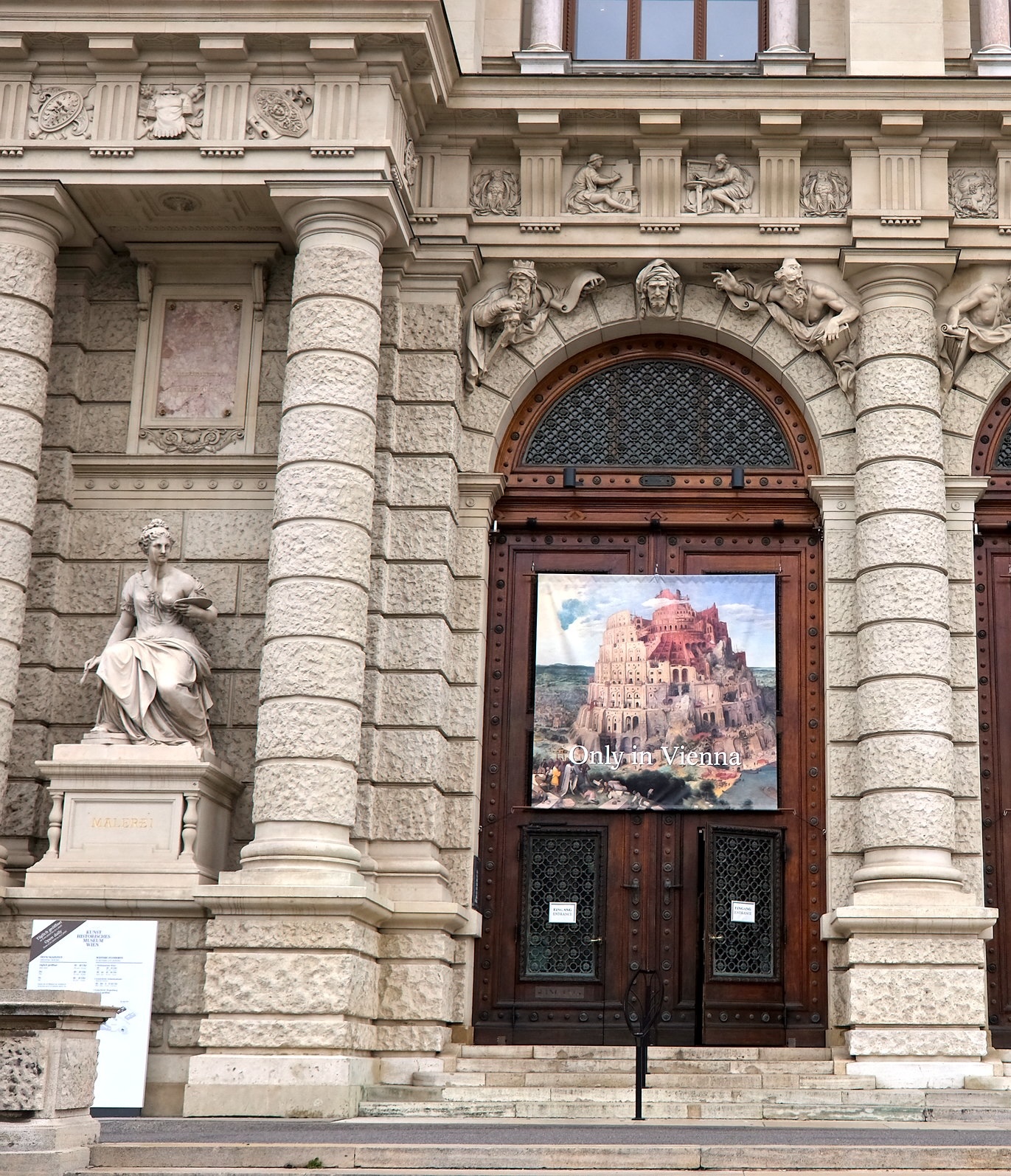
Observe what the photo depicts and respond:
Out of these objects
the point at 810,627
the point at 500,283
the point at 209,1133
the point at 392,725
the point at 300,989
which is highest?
the point at 500,283

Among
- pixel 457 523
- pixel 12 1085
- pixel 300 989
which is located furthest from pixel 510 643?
pixel 12 1085

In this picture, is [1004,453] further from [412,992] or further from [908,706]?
[412,992]

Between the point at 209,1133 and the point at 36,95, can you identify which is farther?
the point at 36,95

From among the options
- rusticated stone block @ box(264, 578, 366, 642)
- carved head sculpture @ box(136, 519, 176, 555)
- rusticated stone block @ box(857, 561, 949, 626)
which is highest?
carved head sculpture @ box(136, 519, 176, 555)

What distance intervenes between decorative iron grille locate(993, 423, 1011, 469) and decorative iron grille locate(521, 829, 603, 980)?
19.0 feet

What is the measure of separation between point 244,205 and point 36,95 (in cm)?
229

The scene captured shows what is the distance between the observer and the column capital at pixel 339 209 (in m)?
16.4

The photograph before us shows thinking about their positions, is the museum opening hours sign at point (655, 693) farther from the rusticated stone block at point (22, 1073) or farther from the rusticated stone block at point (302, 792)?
the rusticated stone block at point (22, 1073)

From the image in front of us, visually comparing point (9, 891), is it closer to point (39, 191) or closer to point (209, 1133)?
point (209, 1133)

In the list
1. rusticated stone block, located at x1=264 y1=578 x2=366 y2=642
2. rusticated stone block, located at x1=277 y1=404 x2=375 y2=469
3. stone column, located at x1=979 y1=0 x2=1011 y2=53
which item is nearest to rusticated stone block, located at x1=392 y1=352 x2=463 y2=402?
rusticated stone block, located at x1=277 y1=404 x2=375 y2=469

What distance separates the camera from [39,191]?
16.5 meters

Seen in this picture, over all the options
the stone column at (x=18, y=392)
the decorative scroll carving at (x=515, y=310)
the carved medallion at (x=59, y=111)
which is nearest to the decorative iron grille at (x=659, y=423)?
the decorative scroll carving at (x=515, y=310)

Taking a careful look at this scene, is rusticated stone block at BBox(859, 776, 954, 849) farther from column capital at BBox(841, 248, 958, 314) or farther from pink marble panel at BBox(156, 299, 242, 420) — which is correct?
pink marble panel at BBox(156, 299, 242, 420)

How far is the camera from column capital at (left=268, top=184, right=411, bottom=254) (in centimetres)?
1638
